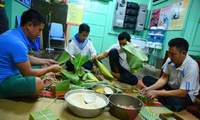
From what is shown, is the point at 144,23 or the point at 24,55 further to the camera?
the point at 144,23

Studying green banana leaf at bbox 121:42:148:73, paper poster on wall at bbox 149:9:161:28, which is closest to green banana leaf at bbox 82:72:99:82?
green banana leaf at bbox 121:42:148:73

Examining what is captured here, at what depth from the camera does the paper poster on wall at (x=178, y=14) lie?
3902mm

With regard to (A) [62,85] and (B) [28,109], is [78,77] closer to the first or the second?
(A) [62,85]

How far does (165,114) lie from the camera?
1210mm

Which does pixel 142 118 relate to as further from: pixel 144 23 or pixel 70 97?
pixel 144 23

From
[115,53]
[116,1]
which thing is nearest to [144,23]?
[116,1]

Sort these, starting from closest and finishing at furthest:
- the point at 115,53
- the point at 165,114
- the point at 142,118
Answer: the point at 142,118 → the point at 165,114 → the point at 115,53

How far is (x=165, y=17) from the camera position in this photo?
4.72m

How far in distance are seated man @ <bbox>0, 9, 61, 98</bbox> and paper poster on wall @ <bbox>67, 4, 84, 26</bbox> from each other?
4505 mm

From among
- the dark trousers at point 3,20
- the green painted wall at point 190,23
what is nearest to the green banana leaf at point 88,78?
the dark trousers at point 3,20

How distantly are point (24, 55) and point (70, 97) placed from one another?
1.63 ft

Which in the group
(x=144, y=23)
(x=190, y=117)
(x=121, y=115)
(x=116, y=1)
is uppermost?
(x=116, y=1)

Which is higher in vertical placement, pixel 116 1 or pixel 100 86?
pixel 116 1

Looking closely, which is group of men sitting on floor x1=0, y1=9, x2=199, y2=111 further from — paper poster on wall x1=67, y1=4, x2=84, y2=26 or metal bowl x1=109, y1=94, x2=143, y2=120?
paper poster on wall x1=67, y1=4, x2=84, y2=26
